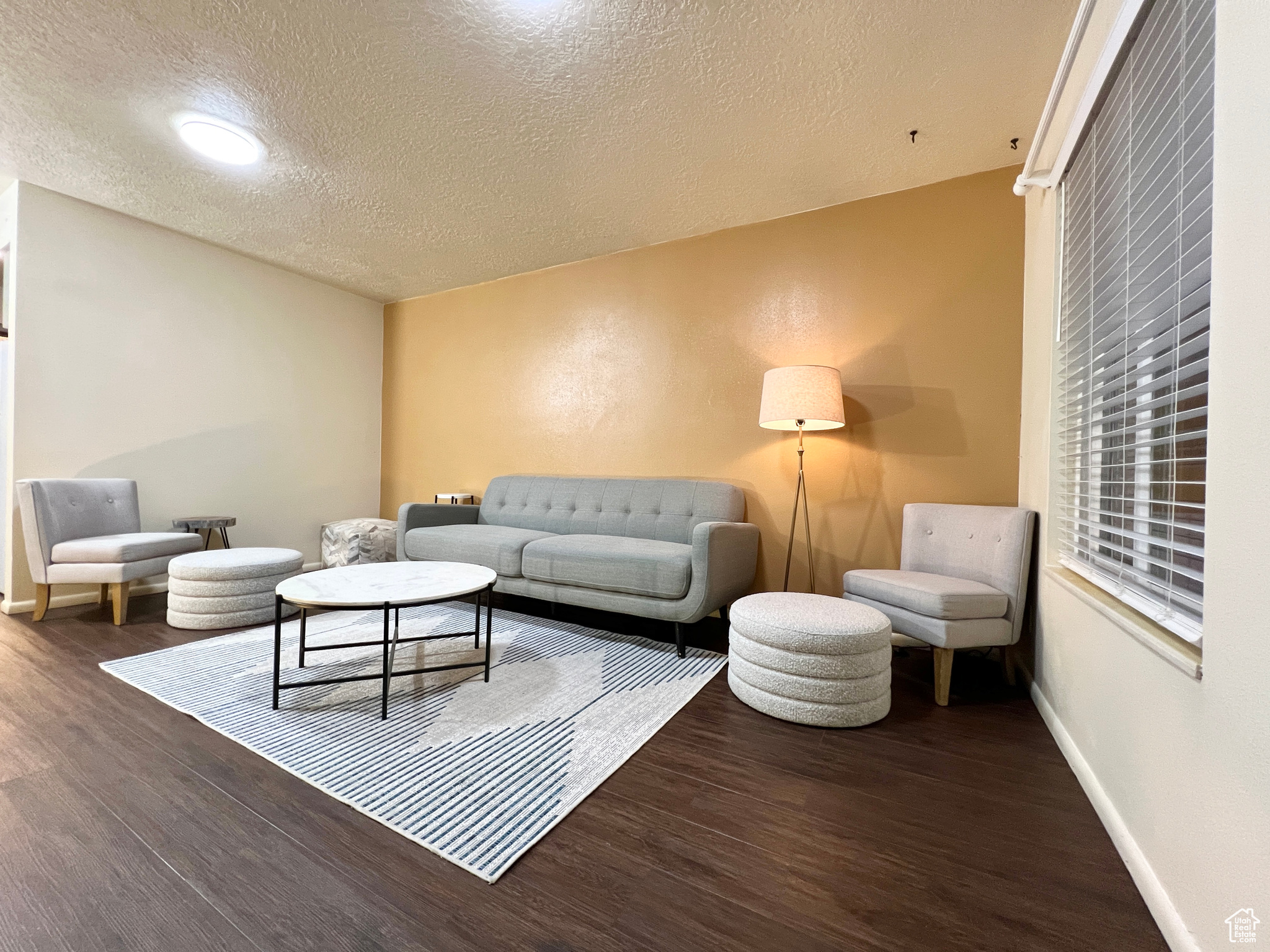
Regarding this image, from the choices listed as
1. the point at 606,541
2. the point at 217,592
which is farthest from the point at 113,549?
the point at 606,541

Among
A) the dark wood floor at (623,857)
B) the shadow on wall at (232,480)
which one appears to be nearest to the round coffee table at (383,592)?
the dark wood floor at (623,857)

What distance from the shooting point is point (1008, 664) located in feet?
7.38

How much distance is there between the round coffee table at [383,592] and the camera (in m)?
1.86

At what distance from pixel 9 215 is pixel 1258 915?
18.4 ft

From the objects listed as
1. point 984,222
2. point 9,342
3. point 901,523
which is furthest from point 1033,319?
point 9,342

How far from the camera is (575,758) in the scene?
1.64 metres

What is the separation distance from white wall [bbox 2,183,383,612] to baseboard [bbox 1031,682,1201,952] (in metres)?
4.96

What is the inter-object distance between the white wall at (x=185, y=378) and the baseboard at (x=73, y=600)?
37mm

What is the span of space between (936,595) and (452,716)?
1.87 m

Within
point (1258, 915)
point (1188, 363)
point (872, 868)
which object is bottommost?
point (872, 868)

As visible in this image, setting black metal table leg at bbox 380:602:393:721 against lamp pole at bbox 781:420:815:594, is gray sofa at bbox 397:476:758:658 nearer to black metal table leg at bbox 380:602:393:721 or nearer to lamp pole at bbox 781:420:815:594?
lamp pole at bbox 781:420:815:594

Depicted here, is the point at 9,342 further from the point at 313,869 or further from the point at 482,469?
the point at 313,869

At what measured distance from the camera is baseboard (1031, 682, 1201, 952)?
0.99 meters

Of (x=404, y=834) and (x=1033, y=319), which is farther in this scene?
(x=1033, y=319)
